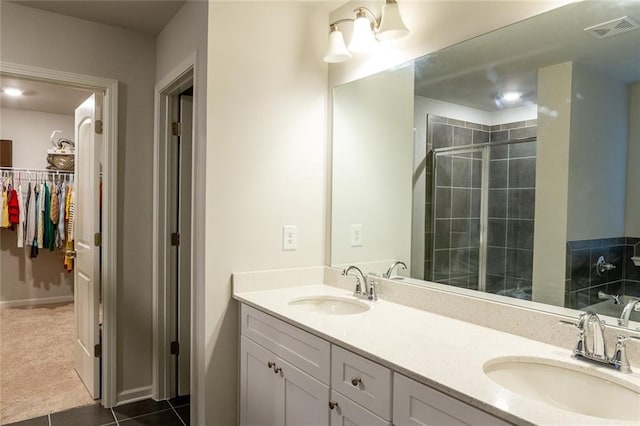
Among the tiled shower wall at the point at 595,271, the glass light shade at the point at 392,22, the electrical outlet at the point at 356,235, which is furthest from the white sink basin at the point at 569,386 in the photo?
the glass light shade at the point at 392,22

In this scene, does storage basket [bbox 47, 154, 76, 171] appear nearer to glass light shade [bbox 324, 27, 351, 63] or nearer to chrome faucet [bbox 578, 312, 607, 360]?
glass light shade [bbox 324, 27, 351, 63]

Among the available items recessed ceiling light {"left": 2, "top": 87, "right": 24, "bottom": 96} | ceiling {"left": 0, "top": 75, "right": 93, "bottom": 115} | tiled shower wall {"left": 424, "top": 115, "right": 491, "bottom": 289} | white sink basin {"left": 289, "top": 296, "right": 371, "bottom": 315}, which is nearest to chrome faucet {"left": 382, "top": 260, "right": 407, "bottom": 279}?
tiled shower wall {"left": 424, "top": 115, "right": 491, "bottom": 289}

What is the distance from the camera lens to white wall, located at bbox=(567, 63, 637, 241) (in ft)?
4.30

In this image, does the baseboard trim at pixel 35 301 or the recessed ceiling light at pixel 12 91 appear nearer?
the recessed ceiling light at pixel 12 91

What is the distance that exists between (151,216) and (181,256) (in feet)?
1.12

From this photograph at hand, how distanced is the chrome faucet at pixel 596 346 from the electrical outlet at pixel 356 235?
123 centimetres

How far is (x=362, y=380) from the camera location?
1327 mm

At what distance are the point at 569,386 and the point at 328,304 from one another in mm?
1115

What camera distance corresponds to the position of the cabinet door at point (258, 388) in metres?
1.77

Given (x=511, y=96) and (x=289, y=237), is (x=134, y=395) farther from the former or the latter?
(x=511, y=96)

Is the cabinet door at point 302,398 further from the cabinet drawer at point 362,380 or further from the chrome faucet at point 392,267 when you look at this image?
the chrome faucet at point 392,267

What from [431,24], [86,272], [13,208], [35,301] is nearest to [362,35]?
[431,24]

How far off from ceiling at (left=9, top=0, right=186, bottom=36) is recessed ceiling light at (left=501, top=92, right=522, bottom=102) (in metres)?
1.77

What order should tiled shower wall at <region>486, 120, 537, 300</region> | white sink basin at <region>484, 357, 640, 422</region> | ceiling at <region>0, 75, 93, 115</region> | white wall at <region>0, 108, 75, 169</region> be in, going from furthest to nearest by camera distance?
white wall at <region>0, 108, 75, 169</region> < ceiling at <region>0, 75, 93, 115</region> < tiled shower wall at <region>486, 120, 537, 300</region> < white sink basin at <region>484, 357, 640, 422</region>
